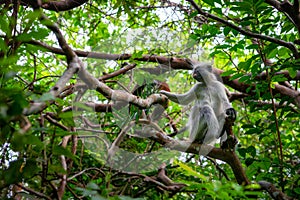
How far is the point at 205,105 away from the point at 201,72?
42cm

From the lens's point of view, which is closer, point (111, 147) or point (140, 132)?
point (111, 147)

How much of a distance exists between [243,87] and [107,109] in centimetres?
223

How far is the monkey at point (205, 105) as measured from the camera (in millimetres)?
4746

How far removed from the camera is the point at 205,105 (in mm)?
4926

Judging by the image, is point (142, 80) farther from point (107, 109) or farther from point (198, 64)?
point (198, 64)

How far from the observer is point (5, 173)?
135 centimetres

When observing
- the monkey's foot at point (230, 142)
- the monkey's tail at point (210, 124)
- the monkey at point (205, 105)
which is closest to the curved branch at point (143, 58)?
the monkey at point (205, 105)

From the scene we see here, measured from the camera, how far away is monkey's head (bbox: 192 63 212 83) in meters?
4.80

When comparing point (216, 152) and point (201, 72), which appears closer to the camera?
point (216, 152)

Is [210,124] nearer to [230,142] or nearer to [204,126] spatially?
[204,126]

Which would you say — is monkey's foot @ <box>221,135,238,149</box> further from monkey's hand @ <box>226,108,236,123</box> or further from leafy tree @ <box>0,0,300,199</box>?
monkey's hand @ <box>226,108,236,123</box>

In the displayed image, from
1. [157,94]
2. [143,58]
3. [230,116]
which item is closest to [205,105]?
[230,116]

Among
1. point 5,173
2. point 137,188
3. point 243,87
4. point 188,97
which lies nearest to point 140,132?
point 137,188

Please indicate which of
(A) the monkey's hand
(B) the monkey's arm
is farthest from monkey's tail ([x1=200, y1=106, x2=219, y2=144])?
(A) the monkey's hand
